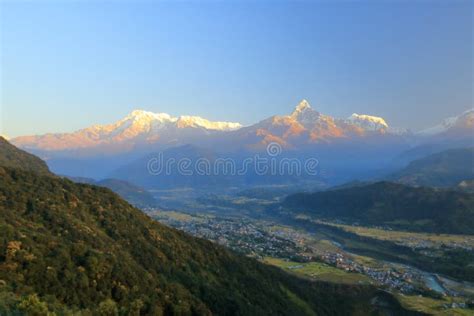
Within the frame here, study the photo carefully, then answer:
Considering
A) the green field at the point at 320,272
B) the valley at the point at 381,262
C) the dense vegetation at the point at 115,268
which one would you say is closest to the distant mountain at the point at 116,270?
the dense vegetation at the point at 115,268

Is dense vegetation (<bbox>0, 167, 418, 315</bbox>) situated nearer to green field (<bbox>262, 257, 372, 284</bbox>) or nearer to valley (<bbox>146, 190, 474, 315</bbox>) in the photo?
green field (<bbox>262, 257, 372, 284</bbox>)

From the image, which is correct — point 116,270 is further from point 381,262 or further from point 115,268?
point 381,262

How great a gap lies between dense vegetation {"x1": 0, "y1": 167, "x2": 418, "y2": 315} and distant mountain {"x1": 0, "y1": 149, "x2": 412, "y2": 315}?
0.13 metres

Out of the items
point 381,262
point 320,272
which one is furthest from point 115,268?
point 381,262

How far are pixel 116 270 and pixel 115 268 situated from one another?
0.38 m

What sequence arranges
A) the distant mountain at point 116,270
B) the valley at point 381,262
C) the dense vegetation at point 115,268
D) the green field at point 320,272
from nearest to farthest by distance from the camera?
the distant mountain at point 116,270 → the dense vegetation at point 115,268 → the valley at point 381,262 → the green field at point 320,272

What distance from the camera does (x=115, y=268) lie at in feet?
189

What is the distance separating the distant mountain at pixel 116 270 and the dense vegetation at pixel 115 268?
0.44 feet

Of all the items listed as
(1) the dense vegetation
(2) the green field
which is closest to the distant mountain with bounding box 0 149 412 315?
(1) the dense vegetation

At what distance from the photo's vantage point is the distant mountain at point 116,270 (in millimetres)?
47875

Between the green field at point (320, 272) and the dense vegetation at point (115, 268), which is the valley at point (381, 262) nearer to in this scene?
the green field at point (320, 272)

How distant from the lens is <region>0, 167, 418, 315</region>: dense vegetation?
48.0 metres

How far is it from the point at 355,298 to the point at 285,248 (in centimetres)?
5757

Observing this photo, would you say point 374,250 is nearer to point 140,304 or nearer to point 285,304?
point 285,304
